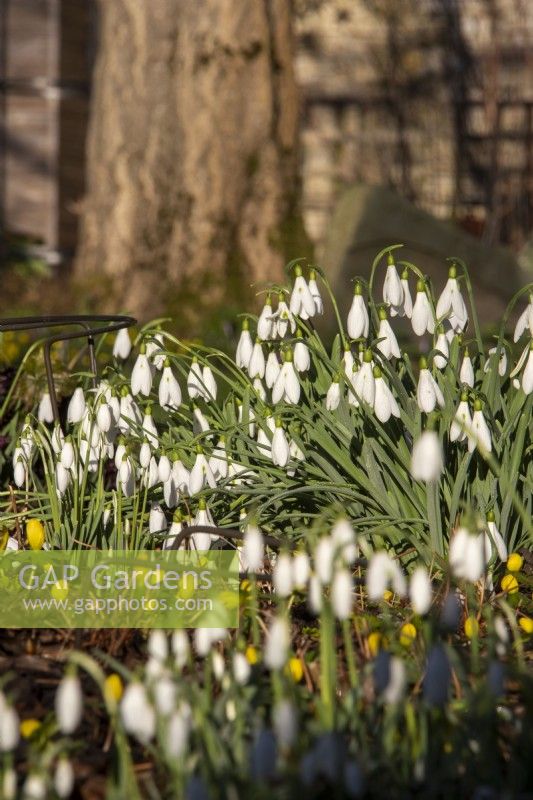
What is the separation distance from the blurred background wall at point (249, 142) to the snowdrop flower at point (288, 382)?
14.6 feet

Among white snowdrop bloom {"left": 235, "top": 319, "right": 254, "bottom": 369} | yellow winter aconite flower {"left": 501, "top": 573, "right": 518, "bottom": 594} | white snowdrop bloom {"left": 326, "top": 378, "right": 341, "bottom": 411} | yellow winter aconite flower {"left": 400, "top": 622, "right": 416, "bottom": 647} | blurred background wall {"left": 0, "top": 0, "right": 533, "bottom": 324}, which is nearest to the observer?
yellow winter aconite flower {"left": 400, "top": 622, "right": 416, "bottom": 647}

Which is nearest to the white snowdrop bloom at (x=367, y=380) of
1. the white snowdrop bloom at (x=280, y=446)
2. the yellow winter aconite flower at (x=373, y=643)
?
the white snowdrop bloom at (x=280, y=446)

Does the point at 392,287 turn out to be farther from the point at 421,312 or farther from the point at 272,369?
the point at 272,369

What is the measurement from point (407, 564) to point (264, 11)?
6.72 m

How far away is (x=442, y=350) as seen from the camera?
10.9ft

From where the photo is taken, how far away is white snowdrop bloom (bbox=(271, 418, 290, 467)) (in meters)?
3.19

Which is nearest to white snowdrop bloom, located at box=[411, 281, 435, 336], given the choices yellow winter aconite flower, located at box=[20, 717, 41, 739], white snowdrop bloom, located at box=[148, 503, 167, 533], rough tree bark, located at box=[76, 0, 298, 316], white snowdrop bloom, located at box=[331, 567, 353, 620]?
white snowdrop bloom, located at box=[148, 503, 167, 533]

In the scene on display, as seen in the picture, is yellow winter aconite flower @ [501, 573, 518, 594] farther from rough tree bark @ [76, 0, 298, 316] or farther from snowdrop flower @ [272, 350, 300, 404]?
rough tree bark @ [76, 0, 298, 316]

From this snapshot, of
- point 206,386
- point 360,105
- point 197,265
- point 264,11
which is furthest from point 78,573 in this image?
point 360,105

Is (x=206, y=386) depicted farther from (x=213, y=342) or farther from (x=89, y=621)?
(x=213, y=342)

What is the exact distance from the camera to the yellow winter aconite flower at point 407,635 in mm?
2648

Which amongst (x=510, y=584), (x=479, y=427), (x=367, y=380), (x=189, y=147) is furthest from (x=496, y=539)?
(x=189, y=147)

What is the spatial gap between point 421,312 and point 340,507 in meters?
0.62

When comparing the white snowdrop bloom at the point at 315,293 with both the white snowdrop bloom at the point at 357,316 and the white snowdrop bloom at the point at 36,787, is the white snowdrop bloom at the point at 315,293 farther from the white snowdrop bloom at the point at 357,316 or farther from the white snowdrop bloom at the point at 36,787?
the white snowdrop bloom at the point at 36,787
